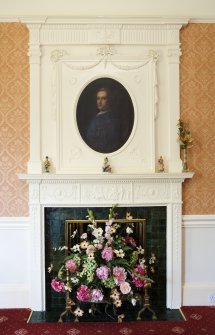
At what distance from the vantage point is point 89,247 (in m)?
3.45

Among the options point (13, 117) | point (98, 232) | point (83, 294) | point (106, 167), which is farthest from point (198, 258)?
point (13, 117)

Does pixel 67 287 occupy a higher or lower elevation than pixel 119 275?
lower

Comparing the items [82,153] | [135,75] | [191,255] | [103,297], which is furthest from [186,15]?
[103,297]

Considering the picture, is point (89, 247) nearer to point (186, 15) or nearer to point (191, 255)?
point (191, 255)

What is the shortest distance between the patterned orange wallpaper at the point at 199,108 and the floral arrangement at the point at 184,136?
0.12 metres

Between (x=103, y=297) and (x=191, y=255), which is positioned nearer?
(x=103, y=297)

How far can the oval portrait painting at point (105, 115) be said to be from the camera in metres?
3.82

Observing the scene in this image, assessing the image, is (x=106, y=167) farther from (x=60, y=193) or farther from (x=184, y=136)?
(x=184, y=136)

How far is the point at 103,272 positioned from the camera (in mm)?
3365

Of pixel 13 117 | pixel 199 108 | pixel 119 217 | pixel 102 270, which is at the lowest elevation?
pixel 102 270

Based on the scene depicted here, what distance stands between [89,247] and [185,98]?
2088 millimetres

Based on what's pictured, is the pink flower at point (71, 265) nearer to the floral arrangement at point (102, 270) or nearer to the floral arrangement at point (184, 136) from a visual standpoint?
the floral arrangement at point (102, 270)

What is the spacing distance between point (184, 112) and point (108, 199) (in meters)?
1.40

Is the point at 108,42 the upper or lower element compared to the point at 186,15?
lower
